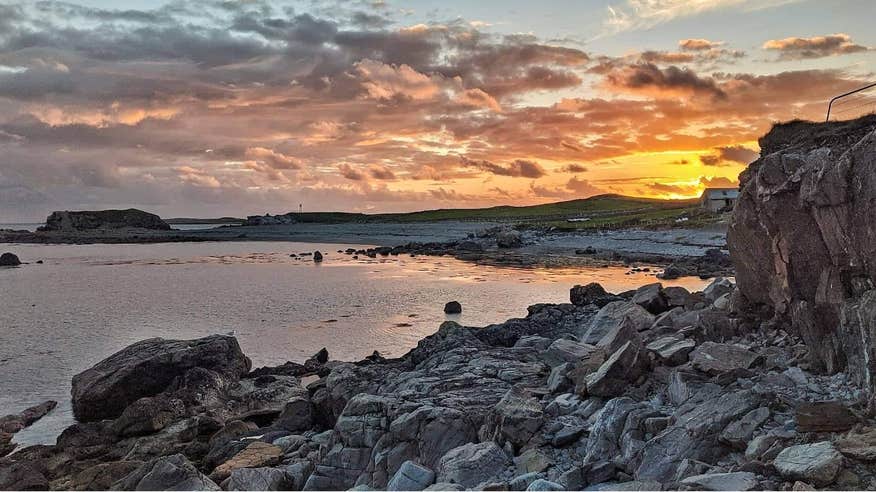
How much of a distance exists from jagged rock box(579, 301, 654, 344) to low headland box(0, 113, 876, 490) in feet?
0.32

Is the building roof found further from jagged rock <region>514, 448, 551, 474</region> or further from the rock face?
the rock face

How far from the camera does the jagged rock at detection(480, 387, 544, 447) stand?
41.8 feet

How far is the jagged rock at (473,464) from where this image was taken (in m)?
11.7

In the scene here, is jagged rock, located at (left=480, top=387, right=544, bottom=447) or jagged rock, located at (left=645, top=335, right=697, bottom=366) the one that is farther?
jagged rock, located at (left=645, top=335, right=697, bottom=366)

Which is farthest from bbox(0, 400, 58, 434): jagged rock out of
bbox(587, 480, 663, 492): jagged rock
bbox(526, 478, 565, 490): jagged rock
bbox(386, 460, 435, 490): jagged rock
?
bbox(587, 480, 663, 492): jagged rock

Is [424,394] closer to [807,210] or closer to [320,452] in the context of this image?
[320,452]

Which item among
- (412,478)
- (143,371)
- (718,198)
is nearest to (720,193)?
(718,198)

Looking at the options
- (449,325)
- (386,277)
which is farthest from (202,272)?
(449,325)

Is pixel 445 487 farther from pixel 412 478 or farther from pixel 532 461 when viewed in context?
pixel 532 461

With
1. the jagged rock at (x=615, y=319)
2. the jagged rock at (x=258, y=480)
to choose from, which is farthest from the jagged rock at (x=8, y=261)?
the jagged rock at (x=615, y=319)

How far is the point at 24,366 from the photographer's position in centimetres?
2862

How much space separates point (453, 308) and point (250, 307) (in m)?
15.3

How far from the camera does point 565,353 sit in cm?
1805

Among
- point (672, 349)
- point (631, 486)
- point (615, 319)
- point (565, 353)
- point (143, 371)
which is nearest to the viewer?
point (631, 486)
